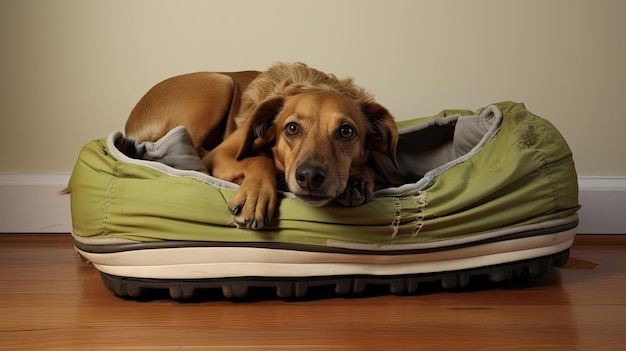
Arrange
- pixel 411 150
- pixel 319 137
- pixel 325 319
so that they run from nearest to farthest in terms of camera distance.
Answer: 1. pixel 325 319
2. pixel 319 137
3. pixel 411 150

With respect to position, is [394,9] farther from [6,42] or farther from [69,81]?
[6,42]

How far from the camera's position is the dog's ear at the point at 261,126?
227 cm

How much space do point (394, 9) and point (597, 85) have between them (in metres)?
1.05

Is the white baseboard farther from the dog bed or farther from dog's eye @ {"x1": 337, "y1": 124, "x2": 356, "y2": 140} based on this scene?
dog's eye @ {"x1": 337, "y1": 124, "x2": 356, "y2": 140}

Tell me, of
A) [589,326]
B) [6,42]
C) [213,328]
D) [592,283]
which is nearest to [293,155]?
[213,328]

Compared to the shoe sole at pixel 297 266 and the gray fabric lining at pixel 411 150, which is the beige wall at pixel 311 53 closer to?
the gray fabric lining at pixel 411 150

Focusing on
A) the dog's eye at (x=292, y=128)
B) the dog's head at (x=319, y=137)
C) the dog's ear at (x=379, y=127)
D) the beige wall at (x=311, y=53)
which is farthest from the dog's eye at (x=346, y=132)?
the beige wall at (x=311, y=53)

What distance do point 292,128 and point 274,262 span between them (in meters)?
0.45

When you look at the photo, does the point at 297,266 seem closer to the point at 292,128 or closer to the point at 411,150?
the point at 292,128

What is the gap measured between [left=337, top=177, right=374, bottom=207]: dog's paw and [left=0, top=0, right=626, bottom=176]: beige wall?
4.27 ft

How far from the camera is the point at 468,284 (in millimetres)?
2137

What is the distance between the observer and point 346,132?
2.17m

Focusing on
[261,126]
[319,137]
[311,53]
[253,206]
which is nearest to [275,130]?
[261,126]

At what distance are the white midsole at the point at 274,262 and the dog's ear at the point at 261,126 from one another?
0.45 metres
